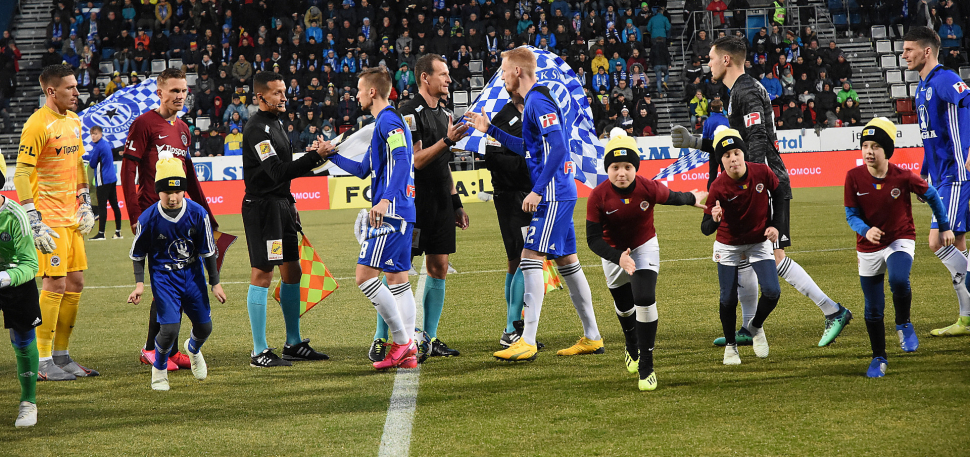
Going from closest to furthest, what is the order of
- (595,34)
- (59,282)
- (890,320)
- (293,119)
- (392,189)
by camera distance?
(392,189), (59,282), (890,320), (293,119), (595,34)

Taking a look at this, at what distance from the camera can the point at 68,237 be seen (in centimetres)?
641

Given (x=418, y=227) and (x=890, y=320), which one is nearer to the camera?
(x=418, y=227)

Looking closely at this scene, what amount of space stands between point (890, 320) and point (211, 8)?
26.8m

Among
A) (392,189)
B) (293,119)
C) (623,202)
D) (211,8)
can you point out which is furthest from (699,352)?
(211,8)

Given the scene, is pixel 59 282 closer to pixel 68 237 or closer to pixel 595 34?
pixel 68 237

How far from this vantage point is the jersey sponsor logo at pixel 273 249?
6.31 meters

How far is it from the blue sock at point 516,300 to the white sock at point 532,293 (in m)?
0.55

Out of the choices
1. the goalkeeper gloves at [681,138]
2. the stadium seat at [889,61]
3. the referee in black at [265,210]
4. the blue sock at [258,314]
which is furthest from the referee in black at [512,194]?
the stadium seat at [889,61]

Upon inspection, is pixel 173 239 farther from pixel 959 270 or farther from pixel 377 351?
pixel 959 270

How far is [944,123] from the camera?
261 inches

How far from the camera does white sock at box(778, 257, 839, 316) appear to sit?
635 centimetres

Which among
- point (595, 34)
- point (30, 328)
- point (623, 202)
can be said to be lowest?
point (30, 328)

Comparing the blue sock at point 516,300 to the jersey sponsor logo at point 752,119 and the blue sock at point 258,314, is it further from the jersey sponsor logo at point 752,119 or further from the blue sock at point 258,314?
the jersey sponsor logo at point 752,119

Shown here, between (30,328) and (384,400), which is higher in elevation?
(30,328)
